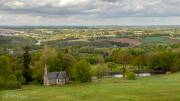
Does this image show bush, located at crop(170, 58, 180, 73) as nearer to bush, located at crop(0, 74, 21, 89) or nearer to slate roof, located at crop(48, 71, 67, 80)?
slate roof, located at crop(48, 71, 67, 80)

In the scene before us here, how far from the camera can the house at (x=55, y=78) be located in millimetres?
87387

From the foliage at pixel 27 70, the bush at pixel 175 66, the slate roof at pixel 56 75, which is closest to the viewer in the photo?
the slate roof at pixel 56 75

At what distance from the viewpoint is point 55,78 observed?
88.9 meters

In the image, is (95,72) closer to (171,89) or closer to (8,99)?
(171,89)

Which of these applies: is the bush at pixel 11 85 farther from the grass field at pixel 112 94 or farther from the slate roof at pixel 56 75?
the grass field at pixel 112 94

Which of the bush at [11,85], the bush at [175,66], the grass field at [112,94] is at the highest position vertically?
the grass field at [112,94]

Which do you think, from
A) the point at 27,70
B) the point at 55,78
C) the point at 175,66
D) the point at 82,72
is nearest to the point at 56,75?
the point at 55,78

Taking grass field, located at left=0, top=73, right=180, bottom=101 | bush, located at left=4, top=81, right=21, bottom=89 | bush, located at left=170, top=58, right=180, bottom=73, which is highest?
grass field, located at left=0, top=73, right=180, bottom=101

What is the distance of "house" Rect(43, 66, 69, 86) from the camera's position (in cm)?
8739

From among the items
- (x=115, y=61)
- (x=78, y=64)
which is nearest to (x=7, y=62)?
(x=78, y=64)

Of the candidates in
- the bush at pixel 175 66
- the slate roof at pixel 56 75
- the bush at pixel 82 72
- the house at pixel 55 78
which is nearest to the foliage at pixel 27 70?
the house at pixel 55 78

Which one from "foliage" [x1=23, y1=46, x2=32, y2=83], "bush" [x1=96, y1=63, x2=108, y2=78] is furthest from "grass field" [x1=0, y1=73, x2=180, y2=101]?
"bush" [x1=96, y1=63, x2=108, y2=78]

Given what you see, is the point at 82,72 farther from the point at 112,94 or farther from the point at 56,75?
the point at 112,94

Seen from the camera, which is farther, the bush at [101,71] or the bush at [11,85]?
the bush at [101,71]
